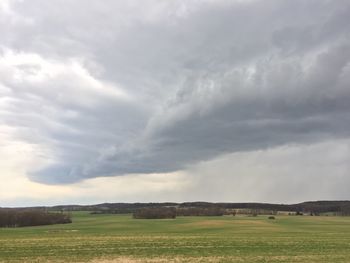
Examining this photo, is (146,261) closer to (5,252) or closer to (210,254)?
(210,254)

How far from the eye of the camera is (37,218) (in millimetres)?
143250

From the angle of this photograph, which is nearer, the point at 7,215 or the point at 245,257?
the point at 245,257

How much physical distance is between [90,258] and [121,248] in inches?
339

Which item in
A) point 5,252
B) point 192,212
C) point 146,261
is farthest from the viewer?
point 192,212

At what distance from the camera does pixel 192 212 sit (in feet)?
656

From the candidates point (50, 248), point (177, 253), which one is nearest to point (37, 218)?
point (50, 248)

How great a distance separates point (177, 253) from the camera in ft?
131

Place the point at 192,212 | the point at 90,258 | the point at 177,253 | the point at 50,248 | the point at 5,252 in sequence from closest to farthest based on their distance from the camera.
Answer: the point at 90,258, the point at 177,253, the point at 5,252, the point at 50,248, the point at 192,212

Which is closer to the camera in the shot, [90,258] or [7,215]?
[90,258]

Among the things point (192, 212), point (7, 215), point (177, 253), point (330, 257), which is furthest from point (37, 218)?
point (330, 257)

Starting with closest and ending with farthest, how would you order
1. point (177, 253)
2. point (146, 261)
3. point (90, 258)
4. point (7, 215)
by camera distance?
point (146, 261), point (90, 258), point (177, 253), point (7, 215)

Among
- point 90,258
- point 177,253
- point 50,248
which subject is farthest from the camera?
point 50,248

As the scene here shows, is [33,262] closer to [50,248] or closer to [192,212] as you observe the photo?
[50,248]

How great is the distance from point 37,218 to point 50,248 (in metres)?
104
